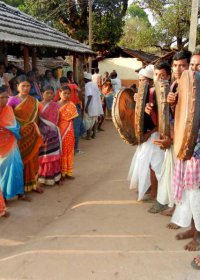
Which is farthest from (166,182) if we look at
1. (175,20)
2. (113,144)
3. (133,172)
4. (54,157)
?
(175,20)

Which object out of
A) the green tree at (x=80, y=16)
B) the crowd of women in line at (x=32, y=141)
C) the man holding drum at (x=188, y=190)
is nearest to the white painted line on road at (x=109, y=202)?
the crowd of women in line at (x=32, y=141)

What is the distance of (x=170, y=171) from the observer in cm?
459

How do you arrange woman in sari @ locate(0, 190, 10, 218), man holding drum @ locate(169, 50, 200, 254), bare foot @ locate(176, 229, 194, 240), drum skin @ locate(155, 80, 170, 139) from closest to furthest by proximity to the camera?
man holding drum @ locate(169, 50, 200, 254) < bare foot @ locate(176, 229, 194, 240) < drum skin @ locate(155, 80, 170, 139) < woman in sari @ locate(0, 190, 10, 218)

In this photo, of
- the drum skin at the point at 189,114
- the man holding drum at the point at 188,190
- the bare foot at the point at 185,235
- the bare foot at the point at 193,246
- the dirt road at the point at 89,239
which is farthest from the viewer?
the bare foot at the point at 185,235

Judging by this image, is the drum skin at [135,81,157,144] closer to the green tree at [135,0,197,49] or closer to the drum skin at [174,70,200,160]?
the drum skin at [174,70,200,160]

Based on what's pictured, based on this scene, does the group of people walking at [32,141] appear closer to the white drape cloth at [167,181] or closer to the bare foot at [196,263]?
the white drape cloth at [167,181]

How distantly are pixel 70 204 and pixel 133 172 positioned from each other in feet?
3.30

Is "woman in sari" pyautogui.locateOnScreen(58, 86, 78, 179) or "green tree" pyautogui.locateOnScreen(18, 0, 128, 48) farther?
"green tree" pyautogui.locateOnScreen(18, 0, 128, 48)

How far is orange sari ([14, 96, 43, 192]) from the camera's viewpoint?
5.27m

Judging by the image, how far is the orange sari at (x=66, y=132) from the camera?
610 cm

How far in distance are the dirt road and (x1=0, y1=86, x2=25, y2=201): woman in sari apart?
277 millimetres

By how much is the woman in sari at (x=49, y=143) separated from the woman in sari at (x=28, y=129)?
27 centimetres

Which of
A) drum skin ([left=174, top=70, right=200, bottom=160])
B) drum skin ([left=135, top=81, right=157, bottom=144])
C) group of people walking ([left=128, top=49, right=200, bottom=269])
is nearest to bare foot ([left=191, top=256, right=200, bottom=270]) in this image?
group of people walking ([left=128, top=49, right=200, bottom=269])

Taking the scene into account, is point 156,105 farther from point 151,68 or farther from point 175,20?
point 175,20
